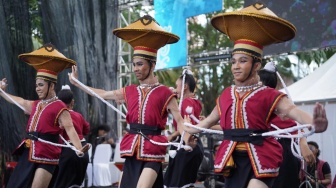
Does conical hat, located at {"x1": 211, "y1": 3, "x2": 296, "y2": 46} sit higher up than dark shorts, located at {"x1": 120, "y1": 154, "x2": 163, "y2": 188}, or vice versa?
conical hat, located at {"x1": 211, "y1": 3, "x2": 296, "y2": 46}

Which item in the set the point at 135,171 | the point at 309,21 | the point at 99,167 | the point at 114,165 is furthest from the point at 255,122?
the point at 114,165

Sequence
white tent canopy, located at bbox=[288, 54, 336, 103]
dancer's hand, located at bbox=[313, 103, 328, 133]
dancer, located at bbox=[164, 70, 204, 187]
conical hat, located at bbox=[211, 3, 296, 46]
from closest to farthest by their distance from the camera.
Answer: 1. dancer's hand, located at bbox=[313, 103, 328, 133]
2. conical hat, located at bbox=[211, 3, 296, 46]
3. dancer, located at bbox=[164, 70, 204, 187]
4. white tent canopy, located at bbox=[288, 54, 336, 103]

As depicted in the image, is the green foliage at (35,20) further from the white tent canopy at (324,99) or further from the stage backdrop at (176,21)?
the white tent canopy at (324,99)

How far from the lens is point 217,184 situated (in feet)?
35.4

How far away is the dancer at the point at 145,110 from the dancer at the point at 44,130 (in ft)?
3.13

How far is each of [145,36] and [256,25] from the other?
1.72 m

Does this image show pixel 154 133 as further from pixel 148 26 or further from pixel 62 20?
pixel 62 20

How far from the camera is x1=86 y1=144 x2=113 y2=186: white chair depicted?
1426cm

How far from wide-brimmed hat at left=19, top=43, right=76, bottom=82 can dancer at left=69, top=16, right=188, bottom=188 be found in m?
1.22

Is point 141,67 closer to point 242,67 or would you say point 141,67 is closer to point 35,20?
point 242,67

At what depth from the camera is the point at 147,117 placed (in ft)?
21.9

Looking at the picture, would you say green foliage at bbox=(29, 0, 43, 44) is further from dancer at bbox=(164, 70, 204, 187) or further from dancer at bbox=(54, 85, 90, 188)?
dancer at bbox=(164, 70, 204, 187)

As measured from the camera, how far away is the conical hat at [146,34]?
6762 millimetres

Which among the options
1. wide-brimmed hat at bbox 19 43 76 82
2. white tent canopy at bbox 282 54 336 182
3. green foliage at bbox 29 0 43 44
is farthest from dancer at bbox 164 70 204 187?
green foliage at bbox 29 0 43 44
